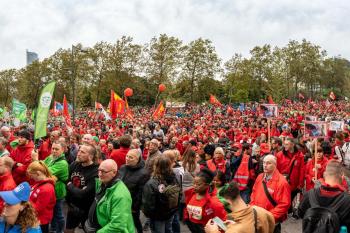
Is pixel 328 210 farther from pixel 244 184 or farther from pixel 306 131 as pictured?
pixel 306 131

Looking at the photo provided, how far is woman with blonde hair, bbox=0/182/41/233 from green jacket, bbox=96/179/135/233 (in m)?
0.67

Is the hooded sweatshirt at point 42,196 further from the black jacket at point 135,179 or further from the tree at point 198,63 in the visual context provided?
the tree at point 198,63

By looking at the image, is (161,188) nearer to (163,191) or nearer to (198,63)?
(163,191)

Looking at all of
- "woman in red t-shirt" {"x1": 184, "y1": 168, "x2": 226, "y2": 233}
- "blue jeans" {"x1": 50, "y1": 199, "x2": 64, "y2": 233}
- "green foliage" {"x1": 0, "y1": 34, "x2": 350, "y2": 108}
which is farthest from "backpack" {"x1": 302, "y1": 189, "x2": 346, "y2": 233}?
"green foliage" {"x1": 0, "y1": 34, "x2": 350, "y2": 108}

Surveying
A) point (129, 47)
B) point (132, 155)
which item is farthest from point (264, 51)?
point (132, 155)

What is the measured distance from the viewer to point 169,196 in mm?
5004

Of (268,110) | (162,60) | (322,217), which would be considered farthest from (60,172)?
(162,60)

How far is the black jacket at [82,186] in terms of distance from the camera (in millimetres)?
4852

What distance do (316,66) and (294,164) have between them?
58.6 metres

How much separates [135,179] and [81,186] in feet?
2.84

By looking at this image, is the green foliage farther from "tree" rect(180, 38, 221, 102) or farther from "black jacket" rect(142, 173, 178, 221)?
"black jacket" rect(142, 173, 178, 221)

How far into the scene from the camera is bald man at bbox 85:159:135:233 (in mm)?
3656

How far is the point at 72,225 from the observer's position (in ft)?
16.9

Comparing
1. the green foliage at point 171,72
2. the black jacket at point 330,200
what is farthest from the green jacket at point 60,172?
the green foliage at point 171,72
